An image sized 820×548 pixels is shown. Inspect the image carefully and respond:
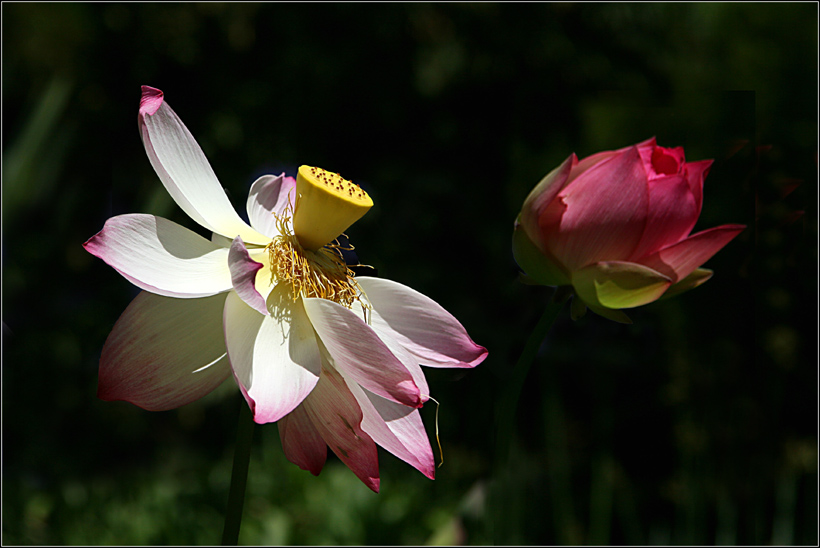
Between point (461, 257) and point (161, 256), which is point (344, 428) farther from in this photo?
point (461, 257)

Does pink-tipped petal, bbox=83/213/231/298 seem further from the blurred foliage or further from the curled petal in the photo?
the blurred foliage

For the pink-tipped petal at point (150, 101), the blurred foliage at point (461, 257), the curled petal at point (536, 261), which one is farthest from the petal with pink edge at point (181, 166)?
the blurred foliage at point (461, 257)

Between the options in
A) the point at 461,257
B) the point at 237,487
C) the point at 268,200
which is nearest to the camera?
the point at 237,487

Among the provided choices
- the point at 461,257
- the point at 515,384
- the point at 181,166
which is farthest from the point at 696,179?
the point at 461,257

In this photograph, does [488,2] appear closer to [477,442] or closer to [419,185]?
[419,185]

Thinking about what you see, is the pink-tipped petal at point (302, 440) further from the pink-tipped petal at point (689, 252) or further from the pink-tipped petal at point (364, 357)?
the pink-tipped petal at point (689, 252)
